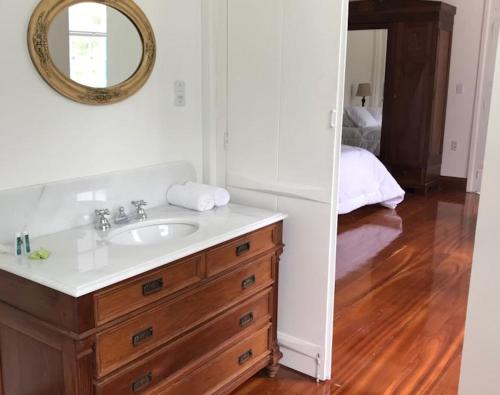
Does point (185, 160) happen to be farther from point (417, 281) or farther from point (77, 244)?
point (417, 281)

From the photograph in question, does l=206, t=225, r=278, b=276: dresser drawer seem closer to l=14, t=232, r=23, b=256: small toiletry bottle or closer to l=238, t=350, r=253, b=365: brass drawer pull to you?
l=238, t=350, r=253, b=365: brass drawer pull

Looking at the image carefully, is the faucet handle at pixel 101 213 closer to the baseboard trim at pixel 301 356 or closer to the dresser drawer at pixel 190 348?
the dresser drawer at pixel 190 348

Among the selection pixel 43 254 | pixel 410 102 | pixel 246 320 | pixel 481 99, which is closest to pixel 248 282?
pixel 246 320

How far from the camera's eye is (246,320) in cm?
221

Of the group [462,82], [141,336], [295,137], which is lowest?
[141,336]

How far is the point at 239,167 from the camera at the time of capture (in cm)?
251

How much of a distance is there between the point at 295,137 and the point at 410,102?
4.21 m

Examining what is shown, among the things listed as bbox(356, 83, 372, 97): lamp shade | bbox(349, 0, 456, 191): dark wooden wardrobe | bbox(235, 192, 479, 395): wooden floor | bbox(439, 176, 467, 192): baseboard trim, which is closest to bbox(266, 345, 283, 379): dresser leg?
bbox(235, 192, 479, 395): wooden floor

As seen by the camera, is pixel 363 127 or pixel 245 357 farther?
pixel 363 127

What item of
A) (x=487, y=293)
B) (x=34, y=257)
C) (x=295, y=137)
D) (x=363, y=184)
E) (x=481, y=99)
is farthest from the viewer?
(x=481, y=99)

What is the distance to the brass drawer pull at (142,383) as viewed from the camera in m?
1.73

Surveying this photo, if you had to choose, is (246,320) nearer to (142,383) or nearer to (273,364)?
(273,364)

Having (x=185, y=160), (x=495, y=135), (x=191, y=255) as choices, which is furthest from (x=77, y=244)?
(x=495, y=135)

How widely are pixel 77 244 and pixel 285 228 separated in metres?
0.93
